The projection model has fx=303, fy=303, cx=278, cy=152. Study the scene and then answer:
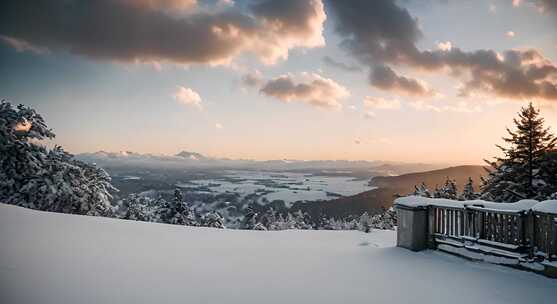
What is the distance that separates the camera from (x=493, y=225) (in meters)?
6.32

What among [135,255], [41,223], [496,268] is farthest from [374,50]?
[41,223]

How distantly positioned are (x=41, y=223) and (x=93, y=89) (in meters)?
5.95

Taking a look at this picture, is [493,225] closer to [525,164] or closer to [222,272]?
[222,272]

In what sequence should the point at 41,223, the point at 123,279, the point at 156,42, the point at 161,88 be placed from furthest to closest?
the point at 161,88 → the point at 156,42 → the point at 41,223 → the point at 123,279

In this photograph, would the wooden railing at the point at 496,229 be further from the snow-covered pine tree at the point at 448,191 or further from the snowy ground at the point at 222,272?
the snow-covered pine tree at the point at 448,191

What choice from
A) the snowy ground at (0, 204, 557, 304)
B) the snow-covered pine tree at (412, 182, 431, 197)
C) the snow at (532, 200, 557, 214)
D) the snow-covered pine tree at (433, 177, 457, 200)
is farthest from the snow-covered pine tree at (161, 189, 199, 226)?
the snow-covered pine tree at (433, 177, 457, 200)

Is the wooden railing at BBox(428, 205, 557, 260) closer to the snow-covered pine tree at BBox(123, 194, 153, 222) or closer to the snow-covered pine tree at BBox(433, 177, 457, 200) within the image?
the snow-covered pine tree at BBox(123, 194, 153, 222)

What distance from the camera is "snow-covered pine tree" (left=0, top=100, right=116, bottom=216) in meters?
18.9

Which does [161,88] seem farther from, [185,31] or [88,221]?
[88,221]

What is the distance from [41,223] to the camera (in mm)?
7570

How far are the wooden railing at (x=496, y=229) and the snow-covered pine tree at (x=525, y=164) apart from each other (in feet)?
53.3

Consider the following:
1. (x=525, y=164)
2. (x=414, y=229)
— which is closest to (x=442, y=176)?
(x=525, y=164)

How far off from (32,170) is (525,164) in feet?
106

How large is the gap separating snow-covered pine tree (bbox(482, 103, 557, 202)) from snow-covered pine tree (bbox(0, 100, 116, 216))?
2900cm
